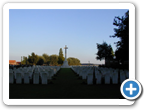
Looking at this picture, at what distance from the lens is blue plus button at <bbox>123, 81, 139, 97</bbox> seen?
3749 mm

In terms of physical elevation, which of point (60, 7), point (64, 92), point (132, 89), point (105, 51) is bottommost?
point (64, 92)

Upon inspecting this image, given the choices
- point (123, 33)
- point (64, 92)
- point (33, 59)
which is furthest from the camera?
point (33, 59)

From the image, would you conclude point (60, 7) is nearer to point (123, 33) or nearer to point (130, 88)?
point (130, 88)

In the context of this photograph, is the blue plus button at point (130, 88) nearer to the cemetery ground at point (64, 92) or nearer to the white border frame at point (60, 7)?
the white border frame at point (60, 7)

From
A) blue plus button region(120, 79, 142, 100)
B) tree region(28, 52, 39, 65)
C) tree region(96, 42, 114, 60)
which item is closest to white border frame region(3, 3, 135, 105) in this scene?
blue plus button region(120, 79, 142, 100)

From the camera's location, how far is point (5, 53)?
14.5 ft

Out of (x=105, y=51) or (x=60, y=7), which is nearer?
(x=60, y=7)

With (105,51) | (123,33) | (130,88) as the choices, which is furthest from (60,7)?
(105,51)

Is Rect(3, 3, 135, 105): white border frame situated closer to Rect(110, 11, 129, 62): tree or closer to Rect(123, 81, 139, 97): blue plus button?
Rect(123, 81, 139, 97): blue plus button

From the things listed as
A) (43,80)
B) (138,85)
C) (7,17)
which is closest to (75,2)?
(7,17)

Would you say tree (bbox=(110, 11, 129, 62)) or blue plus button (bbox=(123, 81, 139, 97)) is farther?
tree (bbox=(110, 11, 129, 62))

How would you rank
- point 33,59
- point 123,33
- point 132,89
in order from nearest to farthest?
point 132,89 < point 123,33 < point 33,59

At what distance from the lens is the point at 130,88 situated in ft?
12.5

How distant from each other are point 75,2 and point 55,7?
0.66 meters
